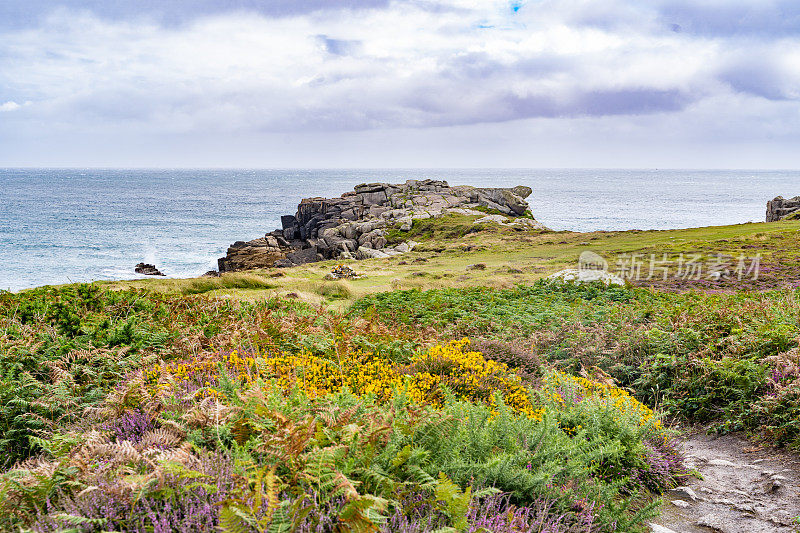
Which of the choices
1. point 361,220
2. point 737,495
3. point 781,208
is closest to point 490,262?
point 737,495

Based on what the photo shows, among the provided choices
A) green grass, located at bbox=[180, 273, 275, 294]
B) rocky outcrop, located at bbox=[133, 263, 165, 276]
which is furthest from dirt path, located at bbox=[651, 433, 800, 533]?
rocky outcrop, located at bbox=[133, 263, 165, 276]

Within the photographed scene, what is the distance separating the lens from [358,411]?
391cm

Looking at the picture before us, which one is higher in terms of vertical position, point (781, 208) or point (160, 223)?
point (781, 208)

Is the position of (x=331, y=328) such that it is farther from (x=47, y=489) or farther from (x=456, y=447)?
(x=47, y=489)

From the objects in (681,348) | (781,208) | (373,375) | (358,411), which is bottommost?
(681,348)

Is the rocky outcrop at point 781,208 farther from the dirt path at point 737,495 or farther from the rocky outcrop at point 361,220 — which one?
the dirt path at point 737,495

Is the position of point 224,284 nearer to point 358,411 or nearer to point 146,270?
point 358,411

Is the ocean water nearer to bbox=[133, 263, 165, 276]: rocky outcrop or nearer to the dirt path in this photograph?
bbox=[133, 263, 165, 276]: rocky outcrop

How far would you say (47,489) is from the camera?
286 cm

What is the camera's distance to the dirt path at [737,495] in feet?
13.9

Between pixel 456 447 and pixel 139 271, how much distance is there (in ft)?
192

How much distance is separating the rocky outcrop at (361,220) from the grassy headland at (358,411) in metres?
39.8

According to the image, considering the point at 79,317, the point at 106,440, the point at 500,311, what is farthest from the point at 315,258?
the point at 106,440

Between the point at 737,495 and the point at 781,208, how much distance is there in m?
76.1
